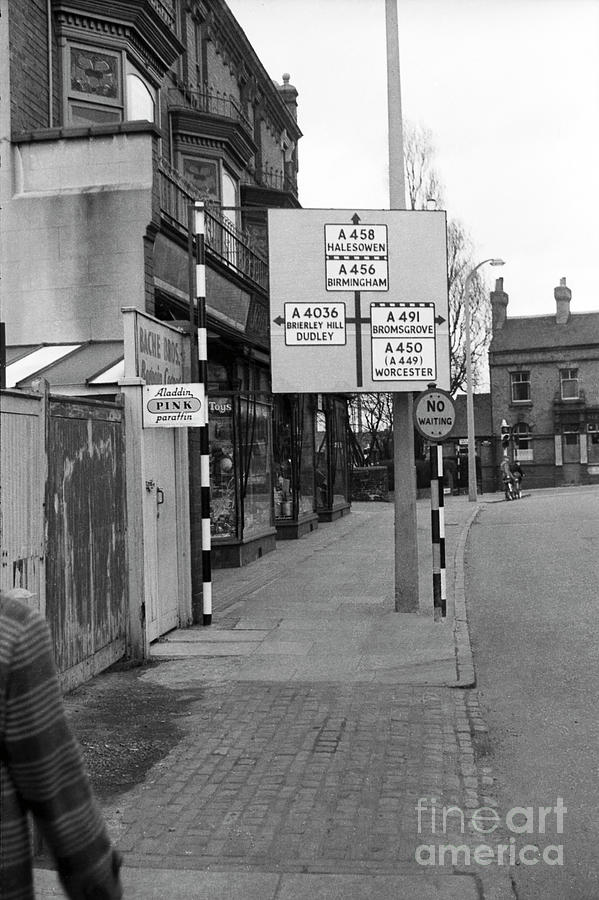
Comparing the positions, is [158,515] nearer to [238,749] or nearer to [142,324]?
[142,324]

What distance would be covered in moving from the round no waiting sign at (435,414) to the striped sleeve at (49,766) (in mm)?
8562

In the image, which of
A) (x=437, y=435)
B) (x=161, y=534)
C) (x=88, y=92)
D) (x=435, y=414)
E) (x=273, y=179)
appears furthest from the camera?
(x=273, y=179)

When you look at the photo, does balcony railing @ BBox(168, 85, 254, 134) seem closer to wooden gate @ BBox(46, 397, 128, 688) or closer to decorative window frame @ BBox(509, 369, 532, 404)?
wooden gate @ BBox(46, 397, 128, 688)

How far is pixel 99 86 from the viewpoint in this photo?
40.8 ft

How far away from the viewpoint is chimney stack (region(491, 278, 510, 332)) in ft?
186

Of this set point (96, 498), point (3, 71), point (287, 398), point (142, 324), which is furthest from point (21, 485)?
point (287, 398)

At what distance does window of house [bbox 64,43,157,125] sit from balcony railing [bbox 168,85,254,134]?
269 centimetres

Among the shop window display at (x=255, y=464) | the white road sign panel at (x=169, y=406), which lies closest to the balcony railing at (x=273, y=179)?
the shop window display at (x=255, y=464)

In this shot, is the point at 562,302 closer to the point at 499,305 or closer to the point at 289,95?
the point at 499,305

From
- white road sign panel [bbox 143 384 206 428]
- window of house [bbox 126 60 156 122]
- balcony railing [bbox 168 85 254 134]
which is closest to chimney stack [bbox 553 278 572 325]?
balcony railing [bbox 168 85 254 134]

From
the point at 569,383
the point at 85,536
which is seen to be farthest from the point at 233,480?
the point at 569,383

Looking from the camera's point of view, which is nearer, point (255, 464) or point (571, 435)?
point (255, 464)

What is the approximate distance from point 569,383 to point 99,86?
150 ft

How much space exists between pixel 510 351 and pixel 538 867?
52868 millimetres
